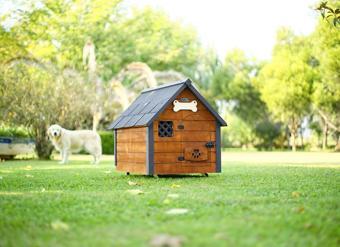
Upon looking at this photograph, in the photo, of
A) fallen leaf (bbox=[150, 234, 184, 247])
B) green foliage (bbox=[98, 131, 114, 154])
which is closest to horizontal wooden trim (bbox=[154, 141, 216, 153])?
fallen leaf (bbox=[150, 234, 184, 247])

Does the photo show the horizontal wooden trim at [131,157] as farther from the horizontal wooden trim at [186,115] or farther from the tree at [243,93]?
the tree at [243,93]

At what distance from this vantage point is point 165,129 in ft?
36.7

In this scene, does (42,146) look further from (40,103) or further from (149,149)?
(149,149)

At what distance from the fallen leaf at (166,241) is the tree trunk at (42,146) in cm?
1855

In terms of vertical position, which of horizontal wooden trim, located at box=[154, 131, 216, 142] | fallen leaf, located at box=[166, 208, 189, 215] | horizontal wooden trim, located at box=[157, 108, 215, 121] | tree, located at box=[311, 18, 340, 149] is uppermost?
tree, located at box=[311, 18, 340, 149]

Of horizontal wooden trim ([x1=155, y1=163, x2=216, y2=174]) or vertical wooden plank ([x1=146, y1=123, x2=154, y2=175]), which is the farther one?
horizontal wooden trim ([x1=155, y1=163, x2=216, y2=174])

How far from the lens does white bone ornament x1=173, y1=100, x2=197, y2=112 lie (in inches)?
444

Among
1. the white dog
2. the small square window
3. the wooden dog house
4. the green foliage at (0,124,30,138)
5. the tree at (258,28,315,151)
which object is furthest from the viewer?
the tree at (258,28,315,151)

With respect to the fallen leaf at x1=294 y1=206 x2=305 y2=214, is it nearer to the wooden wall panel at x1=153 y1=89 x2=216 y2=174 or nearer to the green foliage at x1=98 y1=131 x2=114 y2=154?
the wooden wall panel at x1=153 y1=89 x2=216 y2=174

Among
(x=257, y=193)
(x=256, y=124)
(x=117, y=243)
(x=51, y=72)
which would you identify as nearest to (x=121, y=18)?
(x=256, y=124)

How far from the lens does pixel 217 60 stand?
178 ft

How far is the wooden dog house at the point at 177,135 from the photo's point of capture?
36.1ft

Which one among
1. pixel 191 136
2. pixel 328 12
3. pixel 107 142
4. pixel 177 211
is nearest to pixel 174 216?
pixel 177 211

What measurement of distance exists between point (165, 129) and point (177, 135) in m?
0.27
